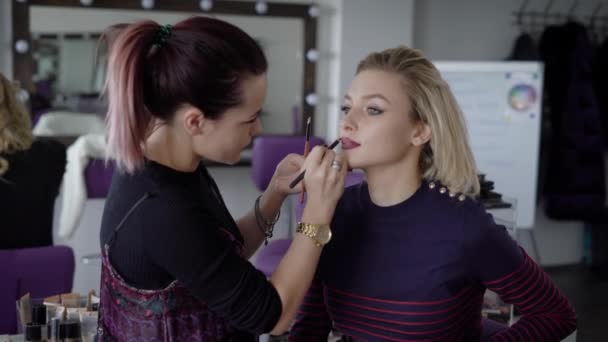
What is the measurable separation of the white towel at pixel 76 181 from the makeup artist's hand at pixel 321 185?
221 centimetres

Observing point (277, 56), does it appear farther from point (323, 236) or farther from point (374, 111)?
point (323, 236)

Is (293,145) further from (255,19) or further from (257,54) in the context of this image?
(257,54)

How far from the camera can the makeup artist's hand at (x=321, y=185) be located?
99 centimetres

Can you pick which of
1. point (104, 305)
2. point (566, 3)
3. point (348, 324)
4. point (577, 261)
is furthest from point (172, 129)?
point (577, 261)

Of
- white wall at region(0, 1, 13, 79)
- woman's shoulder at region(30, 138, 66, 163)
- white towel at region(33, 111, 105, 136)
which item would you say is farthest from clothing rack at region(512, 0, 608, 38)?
woman's shoulder at region(30, 138, 66, 163)

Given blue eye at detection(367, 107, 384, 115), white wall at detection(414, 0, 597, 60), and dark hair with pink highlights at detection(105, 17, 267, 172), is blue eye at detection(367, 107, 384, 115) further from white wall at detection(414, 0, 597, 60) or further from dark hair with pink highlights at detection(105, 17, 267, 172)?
white wall at detection(414, 0, 597, 60)

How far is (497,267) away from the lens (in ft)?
3.75

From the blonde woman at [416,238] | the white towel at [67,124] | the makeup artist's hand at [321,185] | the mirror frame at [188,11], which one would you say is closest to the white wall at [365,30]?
the mirror frame at [188,11]

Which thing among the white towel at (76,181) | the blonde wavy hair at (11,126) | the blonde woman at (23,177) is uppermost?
the blonde wavy hair at (11,126)

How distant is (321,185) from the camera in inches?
39.1

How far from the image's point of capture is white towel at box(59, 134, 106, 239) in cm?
299

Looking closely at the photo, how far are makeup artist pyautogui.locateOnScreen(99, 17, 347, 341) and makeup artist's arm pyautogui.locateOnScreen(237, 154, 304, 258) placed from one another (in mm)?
242

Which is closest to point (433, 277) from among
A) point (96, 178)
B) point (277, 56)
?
point (96, 178)

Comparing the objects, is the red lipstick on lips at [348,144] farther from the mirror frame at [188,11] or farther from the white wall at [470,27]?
the white wall at [470,27]
